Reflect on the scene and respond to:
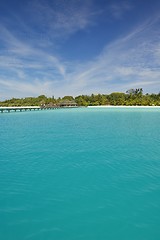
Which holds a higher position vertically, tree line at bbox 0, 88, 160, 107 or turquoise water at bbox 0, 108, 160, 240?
tree line at bbox 0, 88, 160, 107

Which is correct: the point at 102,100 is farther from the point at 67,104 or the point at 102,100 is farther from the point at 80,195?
the point at 80,195

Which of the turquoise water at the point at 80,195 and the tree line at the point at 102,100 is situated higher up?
the tree line at the point at 102,100

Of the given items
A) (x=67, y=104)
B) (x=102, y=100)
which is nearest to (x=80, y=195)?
(x=67, y=104)

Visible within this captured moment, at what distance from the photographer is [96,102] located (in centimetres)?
8606

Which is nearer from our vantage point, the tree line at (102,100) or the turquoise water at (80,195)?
the turquoise water at (80,195)

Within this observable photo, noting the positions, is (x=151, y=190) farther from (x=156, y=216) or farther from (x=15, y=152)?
(x=15, y=152)

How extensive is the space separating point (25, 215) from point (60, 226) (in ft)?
3.20

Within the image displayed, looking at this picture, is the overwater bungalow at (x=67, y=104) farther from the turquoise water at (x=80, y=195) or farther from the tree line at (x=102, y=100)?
the turquoise water at (x=80, y=195)

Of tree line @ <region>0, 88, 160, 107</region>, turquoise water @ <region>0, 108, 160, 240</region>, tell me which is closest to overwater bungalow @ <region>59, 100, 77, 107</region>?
tree line @ <region>0, 88, 160, 107</region>

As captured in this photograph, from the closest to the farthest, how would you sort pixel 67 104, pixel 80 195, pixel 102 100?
pixel 80 195, pixel 67 104, pixel 102 100

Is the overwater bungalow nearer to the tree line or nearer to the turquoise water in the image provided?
the tree line

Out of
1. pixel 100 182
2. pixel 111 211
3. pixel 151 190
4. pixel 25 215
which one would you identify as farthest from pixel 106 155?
pixel 25 215

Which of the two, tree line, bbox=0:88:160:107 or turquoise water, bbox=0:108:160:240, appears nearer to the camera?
turquoise water, bbox=0:108:160:240

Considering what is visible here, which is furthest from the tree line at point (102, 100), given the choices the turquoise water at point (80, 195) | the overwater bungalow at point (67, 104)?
the turquoise water at point (80, 195)
